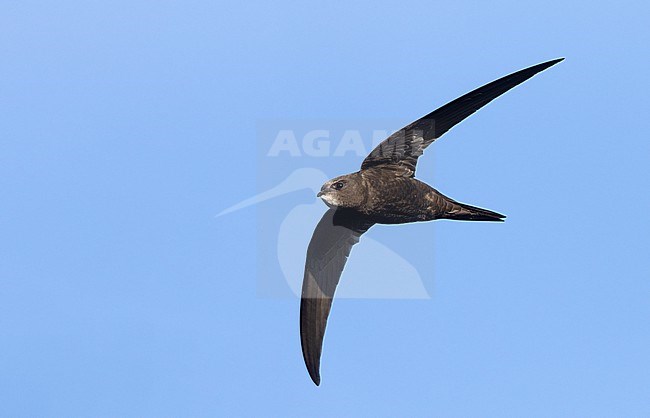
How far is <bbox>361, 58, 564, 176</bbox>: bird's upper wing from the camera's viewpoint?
40.4 feet

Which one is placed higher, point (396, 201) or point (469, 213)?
point (396, 201)

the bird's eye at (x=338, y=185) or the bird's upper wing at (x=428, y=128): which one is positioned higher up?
the bird's upper wing at (x=428, y=128)

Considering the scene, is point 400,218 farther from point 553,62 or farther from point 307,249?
point 553,62

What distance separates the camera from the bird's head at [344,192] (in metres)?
12.2

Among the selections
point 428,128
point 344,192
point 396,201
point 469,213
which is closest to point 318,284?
point 396,201

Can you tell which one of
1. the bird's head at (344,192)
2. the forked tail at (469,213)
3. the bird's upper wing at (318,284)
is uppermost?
the bird's head at (344,192)

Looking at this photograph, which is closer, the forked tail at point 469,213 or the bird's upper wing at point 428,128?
the bird's upper wing at point 428,128

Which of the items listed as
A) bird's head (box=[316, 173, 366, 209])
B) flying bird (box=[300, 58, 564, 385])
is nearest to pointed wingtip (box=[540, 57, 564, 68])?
flying bird (box=[300, 58, 564, 385])

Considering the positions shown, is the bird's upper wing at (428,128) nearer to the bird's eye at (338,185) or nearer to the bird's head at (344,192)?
the bird's head at (344,192)

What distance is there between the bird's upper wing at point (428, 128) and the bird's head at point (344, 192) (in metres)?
0.47

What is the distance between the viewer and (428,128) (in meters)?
12.7

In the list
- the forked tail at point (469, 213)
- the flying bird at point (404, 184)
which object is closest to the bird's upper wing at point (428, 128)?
the flying bird at point (404, 184)

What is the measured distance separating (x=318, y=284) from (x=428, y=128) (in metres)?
3.11

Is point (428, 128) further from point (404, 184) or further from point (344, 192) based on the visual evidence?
point (344, 192)
